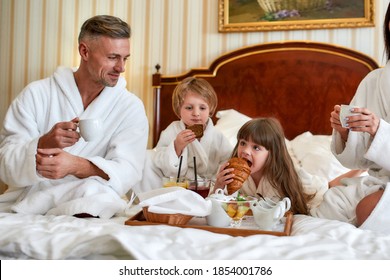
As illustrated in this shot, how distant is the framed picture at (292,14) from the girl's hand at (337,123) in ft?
5.91

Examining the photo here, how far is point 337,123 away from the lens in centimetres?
197

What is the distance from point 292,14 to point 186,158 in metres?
1.80

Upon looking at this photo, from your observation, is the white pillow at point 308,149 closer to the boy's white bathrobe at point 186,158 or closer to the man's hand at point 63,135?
the boy's white bathrobe at point 186,158

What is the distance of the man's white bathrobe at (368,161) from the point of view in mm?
1720

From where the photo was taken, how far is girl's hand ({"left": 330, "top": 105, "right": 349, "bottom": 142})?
6.28 ft

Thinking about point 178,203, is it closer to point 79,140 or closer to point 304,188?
point 79,140

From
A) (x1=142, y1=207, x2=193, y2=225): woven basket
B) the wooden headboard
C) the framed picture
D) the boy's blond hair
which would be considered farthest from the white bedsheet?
the framed picture

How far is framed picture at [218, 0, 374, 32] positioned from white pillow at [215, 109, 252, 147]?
2.46ft

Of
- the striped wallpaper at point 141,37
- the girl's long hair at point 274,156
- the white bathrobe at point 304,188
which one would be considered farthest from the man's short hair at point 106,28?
the striped wallpaper at point 141,37

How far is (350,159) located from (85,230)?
4.04ft

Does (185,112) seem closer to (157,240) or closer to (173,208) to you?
(173,208)

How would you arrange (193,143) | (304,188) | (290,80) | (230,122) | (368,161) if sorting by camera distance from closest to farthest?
(368,161)
(304,188)
(193,143)
(230,122)
(290,80)

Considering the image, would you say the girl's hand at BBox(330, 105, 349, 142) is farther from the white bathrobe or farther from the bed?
the bed

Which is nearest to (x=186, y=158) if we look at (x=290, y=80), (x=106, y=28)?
(x=106, y=28)
